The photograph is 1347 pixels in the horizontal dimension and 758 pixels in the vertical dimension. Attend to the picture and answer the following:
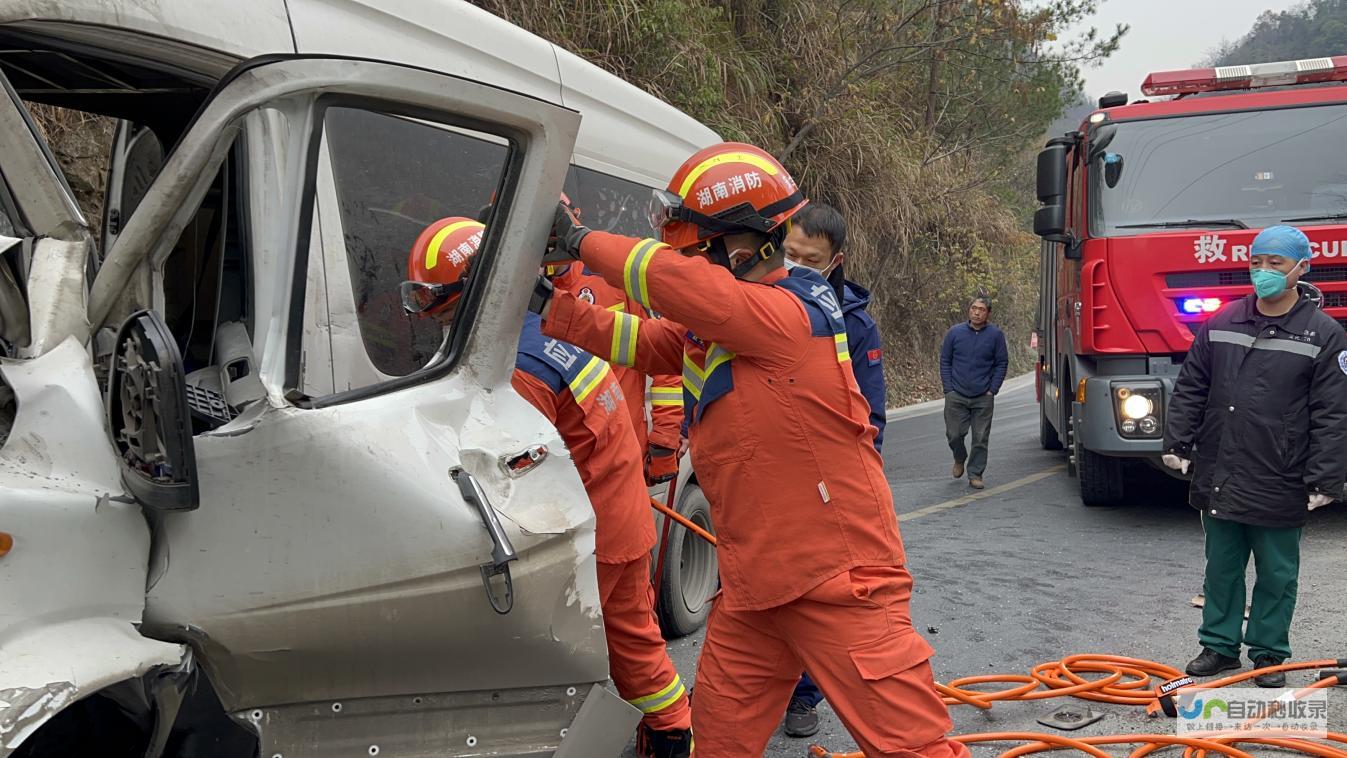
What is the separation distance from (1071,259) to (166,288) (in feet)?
21.8

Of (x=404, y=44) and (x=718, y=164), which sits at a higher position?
(x=404, y=44)

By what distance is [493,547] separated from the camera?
2.23m

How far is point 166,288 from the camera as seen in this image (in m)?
2.63

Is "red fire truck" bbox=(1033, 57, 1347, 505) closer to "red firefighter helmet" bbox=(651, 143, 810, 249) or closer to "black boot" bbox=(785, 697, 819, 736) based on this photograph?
"black boot" bbox=(785, 697, 819, 736)

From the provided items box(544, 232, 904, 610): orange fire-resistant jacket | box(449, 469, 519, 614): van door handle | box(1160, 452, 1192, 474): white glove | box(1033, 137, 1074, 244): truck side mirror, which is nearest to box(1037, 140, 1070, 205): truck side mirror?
box(1033, 137, 1074, 244): truck side mirror

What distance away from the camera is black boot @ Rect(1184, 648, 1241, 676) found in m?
4.48

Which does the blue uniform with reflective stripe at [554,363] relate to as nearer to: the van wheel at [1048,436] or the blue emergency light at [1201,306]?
the blue emergency light at [1201,306]

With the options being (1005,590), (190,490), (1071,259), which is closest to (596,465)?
(190,490)

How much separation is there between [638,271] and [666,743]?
165 centimetres

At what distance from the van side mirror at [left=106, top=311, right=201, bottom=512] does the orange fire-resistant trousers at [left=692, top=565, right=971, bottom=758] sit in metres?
1.32

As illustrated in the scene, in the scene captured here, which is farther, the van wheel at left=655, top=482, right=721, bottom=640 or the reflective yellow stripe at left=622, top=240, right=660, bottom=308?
the van wheel at left=655, top=482, right=721, bottom=640

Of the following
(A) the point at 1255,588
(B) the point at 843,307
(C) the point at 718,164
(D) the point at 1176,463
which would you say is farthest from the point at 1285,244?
(C) the point at 718,164

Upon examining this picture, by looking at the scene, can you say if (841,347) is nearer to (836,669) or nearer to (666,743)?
(836,669)

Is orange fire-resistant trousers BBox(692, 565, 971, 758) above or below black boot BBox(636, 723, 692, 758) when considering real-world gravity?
above
